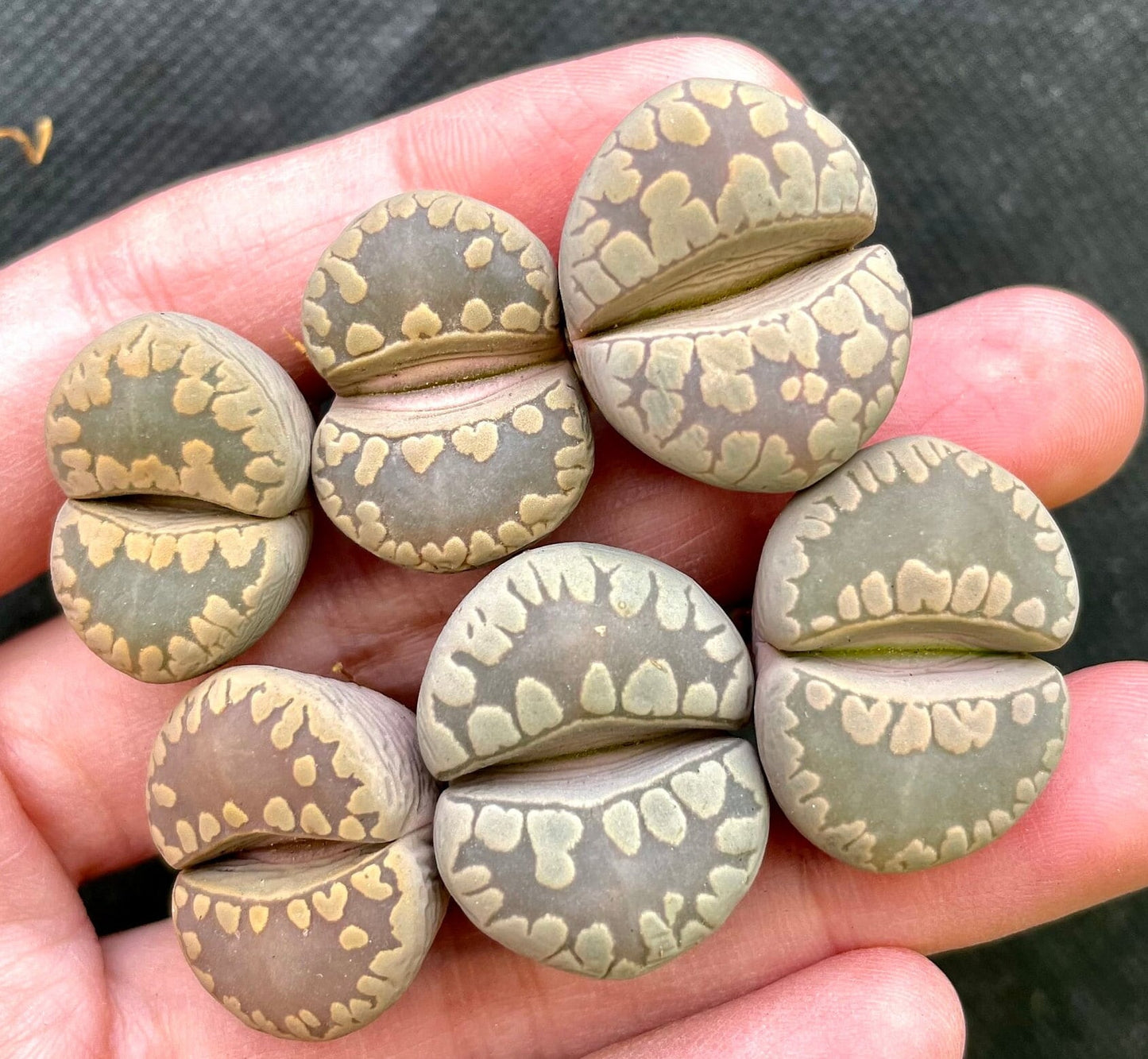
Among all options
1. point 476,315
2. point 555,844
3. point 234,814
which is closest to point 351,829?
point 234,814

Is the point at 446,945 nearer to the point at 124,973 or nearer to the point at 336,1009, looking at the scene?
the point at 336,1009

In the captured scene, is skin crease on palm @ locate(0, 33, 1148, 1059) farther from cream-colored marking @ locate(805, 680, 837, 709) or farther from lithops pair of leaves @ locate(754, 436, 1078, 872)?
cream-colored marking @ locate(805, 680, 837, 709)

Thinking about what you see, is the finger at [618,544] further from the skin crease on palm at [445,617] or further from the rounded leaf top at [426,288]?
the rounded leaf top at [426,288]

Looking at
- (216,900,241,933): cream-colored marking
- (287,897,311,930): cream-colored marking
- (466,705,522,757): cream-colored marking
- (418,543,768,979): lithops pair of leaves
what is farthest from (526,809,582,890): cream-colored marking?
(216,900,241,933): cream-colored marking

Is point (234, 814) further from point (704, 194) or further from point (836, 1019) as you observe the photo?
point (704, 194)

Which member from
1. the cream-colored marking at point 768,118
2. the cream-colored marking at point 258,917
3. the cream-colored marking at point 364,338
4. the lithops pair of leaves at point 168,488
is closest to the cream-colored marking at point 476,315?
the cream-colored marking at point 364,338

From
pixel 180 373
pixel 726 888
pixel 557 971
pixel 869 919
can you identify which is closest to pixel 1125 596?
pixel 869 919

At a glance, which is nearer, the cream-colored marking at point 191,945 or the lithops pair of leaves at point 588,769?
the lithops pair of leaves at point 588,769

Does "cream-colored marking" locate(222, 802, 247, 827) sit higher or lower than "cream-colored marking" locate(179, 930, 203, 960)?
higher
